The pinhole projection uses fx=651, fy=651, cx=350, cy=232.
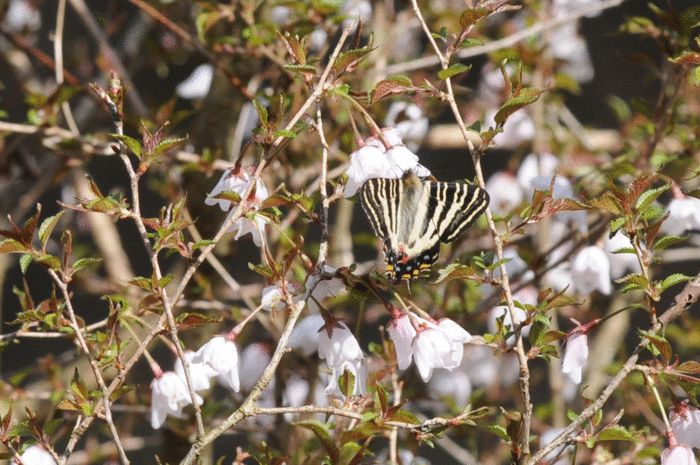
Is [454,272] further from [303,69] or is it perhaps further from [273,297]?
[303,69]

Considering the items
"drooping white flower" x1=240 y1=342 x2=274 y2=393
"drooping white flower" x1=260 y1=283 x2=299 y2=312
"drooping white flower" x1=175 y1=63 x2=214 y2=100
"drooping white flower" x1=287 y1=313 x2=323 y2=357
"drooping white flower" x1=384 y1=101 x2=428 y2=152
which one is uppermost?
"drooping white flower" x1=175 y1=63 x2=214 y2=100

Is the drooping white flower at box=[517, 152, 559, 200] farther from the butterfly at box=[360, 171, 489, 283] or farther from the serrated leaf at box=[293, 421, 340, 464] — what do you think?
the serrated leaf at box=[293, 421, 340, 464]

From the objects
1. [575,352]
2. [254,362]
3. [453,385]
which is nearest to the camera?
[575,352]

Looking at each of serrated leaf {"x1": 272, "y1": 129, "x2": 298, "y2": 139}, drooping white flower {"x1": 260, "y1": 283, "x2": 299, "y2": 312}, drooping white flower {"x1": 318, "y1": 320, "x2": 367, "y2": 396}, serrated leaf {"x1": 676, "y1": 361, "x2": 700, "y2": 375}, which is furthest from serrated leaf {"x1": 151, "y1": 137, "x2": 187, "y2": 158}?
serrated leaf {"x1": 676, "y1": 361, "x2": 700, "y2": 375}

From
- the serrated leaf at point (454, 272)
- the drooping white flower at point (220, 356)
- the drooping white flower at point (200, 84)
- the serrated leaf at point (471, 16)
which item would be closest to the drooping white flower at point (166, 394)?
the drooping white flower at point (220, 356)

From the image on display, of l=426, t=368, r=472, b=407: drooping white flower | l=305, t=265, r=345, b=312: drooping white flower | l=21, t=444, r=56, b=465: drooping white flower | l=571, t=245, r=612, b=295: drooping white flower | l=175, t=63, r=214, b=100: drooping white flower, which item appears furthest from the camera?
l=175, t=63, r=214, b=100: drooping white flower

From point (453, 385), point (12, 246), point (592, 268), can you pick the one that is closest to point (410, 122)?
point (592, 268)

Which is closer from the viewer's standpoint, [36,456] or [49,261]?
[49,261]
